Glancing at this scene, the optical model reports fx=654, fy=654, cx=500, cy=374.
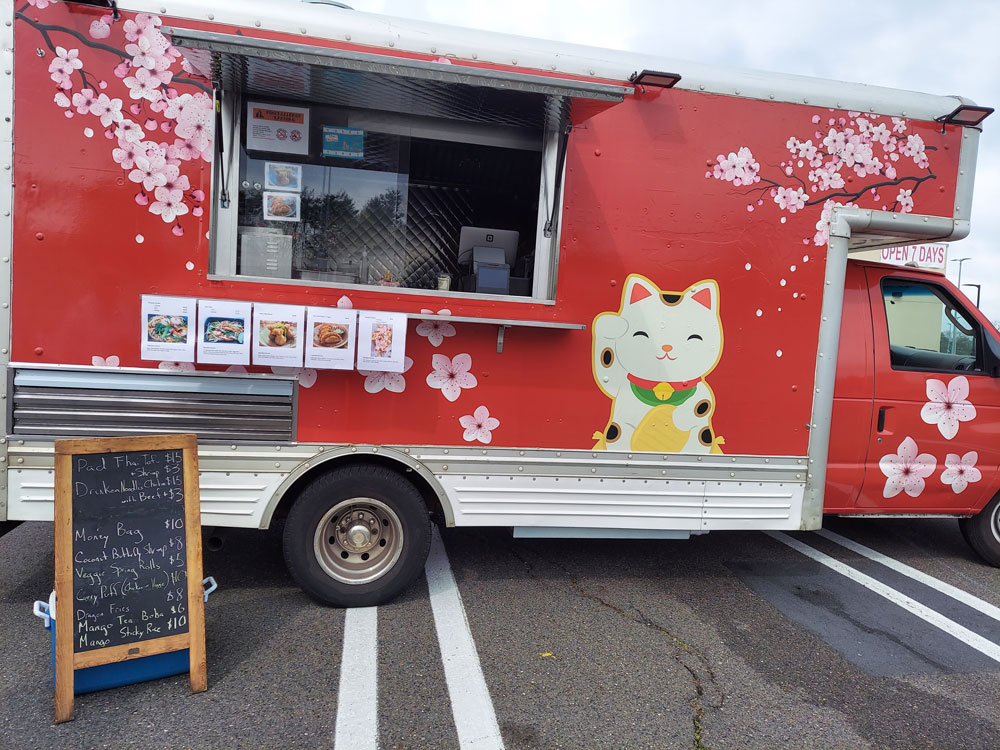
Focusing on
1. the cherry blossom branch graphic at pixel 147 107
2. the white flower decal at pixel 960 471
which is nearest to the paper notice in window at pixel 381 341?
the cherry blossom branch graphic at pixel 147 107

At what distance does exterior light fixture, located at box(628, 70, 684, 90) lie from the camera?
354 cm

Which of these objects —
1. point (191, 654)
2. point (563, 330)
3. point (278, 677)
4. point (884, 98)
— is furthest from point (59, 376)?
point (884, 98)

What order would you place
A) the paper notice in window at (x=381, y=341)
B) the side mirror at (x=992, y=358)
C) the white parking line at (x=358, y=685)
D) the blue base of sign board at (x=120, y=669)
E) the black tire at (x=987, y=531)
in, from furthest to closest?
the black tire at (x=987, y=531)
the side mirror at (x=992, y=358)
the paper notice in window at (x=381, y=341)
the blue base of sign board at (x=120, y=669)
the white parking line at (x=358, y=685)

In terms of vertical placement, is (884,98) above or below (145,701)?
above

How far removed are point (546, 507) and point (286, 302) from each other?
5.92 feet

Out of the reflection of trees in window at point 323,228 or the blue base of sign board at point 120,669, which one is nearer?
the blue base of sign board at point 120,669

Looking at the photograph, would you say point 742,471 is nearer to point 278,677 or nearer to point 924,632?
point 924,632

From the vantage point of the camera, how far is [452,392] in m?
3.57

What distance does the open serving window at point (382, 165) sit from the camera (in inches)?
125

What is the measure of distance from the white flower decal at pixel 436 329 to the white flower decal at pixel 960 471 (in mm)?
3567

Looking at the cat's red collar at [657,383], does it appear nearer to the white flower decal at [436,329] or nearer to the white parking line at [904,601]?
the white flower decal at [436,329]

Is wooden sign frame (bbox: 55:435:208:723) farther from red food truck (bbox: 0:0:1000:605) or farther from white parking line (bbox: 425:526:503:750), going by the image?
white parking line (bbox: 425:526:503:750)

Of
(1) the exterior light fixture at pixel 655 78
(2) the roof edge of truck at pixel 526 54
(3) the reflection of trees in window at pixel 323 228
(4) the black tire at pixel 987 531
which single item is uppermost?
(2) the roof edge of truck at pixel 526 54

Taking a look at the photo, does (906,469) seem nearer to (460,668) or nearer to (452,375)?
(452,375)
